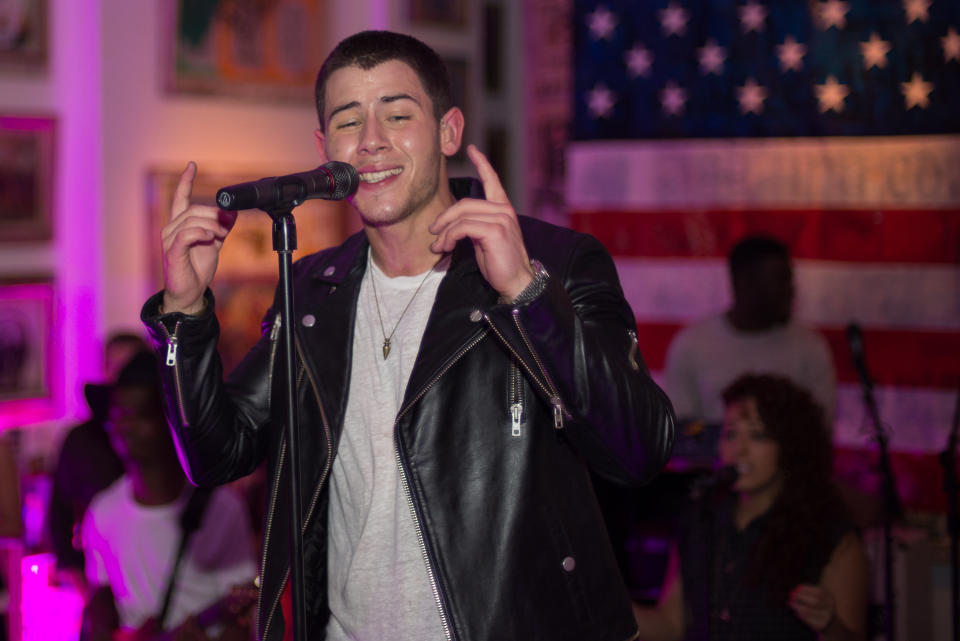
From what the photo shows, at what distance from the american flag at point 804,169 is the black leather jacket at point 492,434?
3.26 metres

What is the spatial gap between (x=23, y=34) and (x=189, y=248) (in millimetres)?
3731

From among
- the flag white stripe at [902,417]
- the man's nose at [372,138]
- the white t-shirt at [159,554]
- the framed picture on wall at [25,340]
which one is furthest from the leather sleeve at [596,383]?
the framed picture on wall at [25,340]

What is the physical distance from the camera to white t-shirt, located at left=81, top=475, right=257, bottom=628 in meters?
3.32

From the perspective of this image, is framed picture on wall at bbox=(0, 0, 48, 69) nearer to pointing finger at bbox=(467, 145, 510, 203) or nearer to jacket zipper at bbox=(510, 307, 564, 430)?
pointing finger at bbox=(467, 145, 510, 203)

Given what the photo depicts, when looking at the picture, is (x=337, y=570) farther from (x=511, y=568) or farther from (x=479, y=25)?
(x=479, y=25)

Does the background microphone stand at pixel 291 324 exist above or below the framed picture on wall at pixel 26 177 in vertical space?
below

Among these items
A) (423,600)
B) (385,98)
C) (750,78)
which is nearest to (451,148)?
(385,98)

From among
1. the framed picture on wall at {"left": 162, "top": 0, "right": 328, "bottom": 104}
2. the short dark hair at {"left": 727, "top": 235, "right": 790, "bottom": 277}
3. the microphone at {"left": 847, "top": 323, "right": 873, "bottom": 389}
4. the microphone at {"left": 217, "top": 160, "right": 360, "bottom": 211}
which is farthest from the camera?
the framed picture on wall at {"left": 162, "top": 0, "right": 328, "bottom": 104}

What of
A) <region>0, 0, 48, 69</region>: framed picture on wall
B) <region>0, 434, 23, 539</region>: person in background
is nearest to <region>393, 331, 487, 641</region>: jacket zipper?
<region>0, 434, 23, 539</region>: person in background

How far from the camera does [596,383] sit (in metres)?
1.69

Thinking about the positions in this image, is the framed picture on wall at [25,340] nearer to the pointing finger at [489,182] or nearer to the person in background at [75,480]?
the person in background at [75,480]

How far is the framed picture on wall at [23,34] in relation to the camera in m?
5.04

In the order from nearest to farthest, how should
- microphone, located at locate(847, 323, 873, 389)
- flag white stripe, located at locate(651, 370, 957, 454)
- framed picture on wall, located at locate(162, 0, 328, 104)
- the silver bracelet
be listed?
the silver bracelet → microphone, located at locate(847, 323, 873, 389) → flag white stripe, located at locate(651, 370, 957, 454) → framed picture on wall, located at locate(162, 0, 328, 104)

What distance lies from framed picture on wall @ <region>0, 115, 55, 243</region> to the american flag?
2.62m
